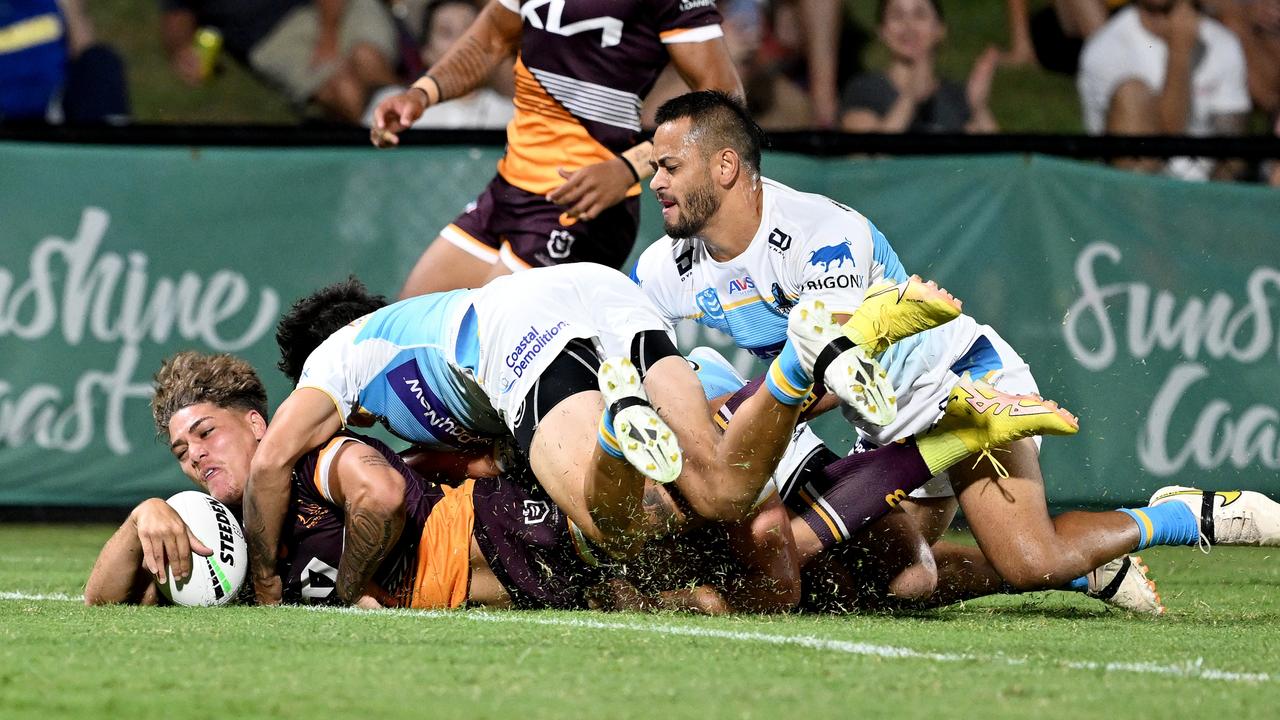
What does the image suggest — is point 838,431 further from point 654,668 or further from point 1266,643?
point 654,668

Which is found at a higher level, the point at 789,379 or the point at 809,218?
the point at 809,218

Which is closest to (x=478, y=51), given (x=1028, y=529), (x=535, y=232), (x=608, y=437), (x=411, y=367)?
(x=535, y=232)

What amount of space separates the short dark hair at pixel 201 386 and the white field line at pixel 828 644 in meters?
0.79

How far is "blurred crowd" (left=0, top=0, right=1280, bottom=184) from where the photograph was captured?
29.4 feet

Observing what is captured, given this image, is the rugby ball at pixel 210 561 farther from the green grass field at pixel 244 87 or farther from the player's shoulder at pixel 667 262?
the green grass field at pixel 244 87

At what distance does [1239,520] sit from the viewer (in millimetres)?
4910

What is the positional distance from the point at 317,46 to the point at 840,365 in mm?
6289

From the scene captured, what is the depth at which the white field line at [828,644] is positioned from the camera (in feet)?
11.5

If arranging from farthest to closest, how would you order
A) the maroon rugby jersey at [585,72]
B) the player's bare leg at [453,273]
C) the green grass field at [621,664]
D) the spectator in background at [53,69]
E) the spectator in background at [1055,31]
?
1. the spectator in background at [1055,31]
2. the spectator in background at [53,69]
3. the player's bare leg at [453,273]
4. the maroon rugby jersey at [585,72]
5. the green grass field at [621,664]

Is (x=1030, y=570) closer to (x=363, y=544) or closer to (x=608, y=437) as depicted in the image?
(x=608, y=437)

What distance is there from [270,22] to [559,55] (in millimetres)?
4309

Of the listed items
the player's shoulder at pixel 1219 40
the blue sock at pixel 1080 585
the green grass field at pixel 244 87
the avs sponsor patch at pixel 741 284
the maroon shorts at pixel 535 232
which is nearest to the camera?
the avs sponsor patch at pixel 741 284

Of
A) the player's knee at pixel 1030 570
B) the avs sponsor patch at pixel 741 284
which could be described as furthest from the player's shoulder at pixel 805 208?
the player's knee at pixel 1030 570

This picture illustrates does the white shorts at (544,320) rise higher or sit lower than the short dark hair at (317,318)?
higher
